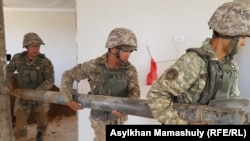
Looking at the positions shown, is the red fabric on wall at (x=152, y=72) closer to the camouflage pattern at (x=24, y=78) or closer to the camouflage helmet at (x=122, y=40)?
the camouflage helmet at (x=122, y=40)

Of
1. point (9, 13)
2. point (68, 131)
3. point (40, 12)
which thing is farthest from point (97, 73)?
point (9, 13)

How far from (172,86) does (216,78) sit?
0.68ft

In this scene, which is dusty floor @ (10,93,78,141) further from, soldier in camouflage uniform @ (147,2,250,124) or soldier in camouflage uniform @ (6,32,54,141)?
soldier in camouflage uniform @ (147,2,250,124)

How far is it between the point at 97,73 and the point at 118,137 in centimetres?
88

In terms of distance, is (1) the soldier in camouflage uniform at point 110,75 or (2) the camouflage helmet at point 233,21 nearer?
(2) the camouflage helmet at point 233,21

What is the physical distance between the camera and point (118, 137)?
1.36 m

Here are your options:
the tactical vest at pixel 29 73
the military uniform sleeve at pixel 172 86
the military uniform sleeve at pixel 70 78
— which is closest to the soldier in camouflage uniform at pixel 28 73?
the tactical vest at pixel 29 73

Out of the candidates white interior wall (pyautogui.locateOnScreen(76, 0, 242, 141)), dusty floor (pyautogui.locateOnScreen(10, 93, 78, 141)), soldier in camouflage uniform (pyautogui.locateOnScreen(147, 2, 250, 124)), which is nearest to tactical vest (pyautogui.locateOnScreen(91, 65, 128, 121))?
white interior wall (pyautogui.locateOnScreen(76, 0, 242, 141))

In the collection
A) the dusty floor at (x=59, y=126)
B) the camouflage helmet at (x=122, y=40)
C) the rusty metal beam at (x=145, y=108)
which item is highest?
the camouflage helmet at (x=122, y=40)

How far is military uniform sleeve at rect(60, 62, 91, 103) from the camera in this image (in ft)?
6.65

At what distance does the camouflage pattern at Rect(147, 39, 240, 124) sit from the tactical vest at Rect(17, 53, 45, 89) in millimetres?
1963

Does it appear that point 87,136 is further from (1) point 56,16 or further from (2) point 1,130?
(1) point 56,16

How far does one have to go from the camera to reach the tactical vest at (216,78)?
3.97 feet

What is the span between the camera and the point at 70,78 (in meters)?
2.12
